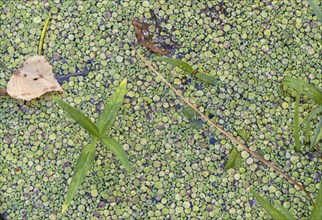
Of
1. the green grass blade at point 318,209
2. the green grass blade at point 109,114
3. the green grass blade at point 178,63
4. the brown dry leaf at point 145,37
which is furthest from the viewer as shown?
the brown dry leaf at point 145,37

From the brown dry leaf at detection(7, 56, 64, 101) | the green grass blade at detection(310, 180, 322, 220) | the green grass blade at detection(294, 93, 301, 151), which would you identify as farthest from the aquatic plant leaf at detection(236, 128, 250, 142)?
the brown dry leaf at detection(7, 56, 64, 101)

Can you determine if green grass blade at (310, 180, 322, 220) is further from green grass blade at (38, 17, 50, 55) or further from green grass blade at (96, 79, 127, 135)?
green grass blade at (38, 17, 50, 55)

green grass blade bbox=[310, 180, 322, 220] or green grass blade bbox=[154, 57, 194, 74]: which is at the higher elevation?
green grass blade bbox=[154, 57, 194, 74]

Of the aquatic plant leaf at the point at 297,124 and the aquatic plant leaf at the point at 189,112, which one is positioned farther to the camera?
the aquatic plant leaf at the point at 189,112

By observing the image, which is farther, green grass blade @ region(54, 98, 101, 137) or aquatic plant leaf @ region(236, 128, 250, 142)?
aquatic plant leaf @ region(236, 128, 250, 142)

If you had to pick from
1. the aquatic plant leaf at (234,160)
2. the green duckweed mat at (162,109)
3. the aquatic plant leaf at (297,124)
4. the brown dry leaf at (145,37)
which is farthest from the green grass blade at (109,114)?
the aquatic plant leaf at (297,124)

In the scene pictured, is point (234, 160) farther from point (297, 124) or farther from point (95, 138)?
point (95, 138)

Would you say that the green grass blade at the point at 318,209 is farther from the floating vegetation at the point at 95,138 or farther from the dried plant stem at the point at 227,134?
the floating vegetation at the point at 95,138
